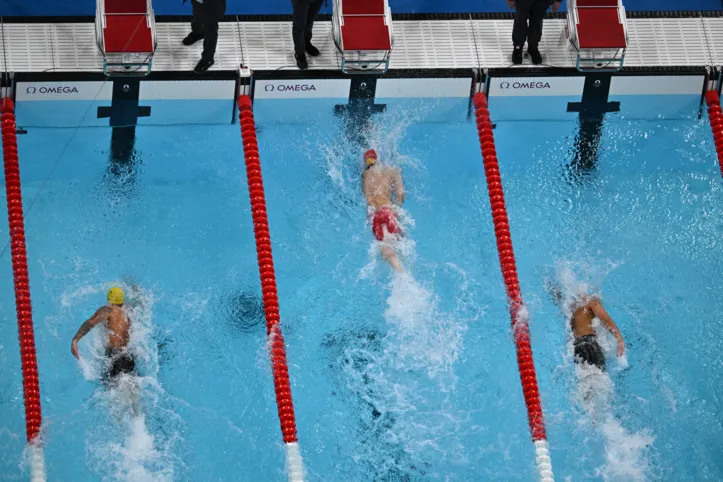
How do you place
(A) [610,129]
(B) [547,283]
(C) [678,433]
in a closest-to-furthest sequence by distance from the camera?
(C) [678,433]
(B) [547,283]
(A) [610,129]

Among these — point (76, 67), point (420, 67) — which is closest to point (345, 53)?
point (420, 67)

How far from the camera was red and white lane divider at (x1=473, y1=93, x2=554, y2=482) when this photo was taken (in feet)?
24.6

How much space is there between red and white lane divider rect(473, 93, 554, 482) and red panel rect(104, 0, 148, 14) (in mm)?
2502

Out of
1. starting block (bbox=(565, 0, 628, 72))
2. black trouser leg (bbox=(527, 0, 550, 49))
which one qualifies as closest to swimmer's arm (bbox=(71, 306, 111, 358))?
black trouser leg (bbox=(527, 0, 550, 49))

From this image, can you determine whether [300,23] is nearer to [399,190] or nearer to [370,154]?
[370,154]

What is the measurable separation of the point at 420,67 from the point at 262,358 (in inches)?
98.7

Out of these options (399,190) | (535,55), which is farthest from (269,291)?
(535,55)

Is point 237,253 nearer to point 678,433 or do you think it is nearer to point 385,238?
point 385,238

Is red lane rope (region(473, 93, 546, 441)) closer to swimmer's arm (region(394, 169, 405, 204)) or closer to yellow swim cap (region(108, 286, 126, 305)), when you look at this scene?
swimmer's arm (region(394, 169, 405, 204))

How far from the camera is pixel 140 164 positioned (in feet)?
29.8

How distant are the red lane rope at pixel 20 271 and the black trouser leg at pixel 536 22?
3.74 m

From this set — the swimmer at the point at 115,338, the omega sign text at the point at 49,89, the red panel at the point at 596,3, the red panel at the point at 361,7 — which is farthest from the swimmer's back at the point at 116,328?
the red panel at the point at 596,3

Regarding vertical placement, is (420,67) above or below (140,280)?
above

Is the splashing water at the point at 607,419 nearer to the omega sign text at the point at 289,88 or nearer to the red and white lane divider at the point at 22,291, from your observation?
the omega sign text at the point at 289,88
